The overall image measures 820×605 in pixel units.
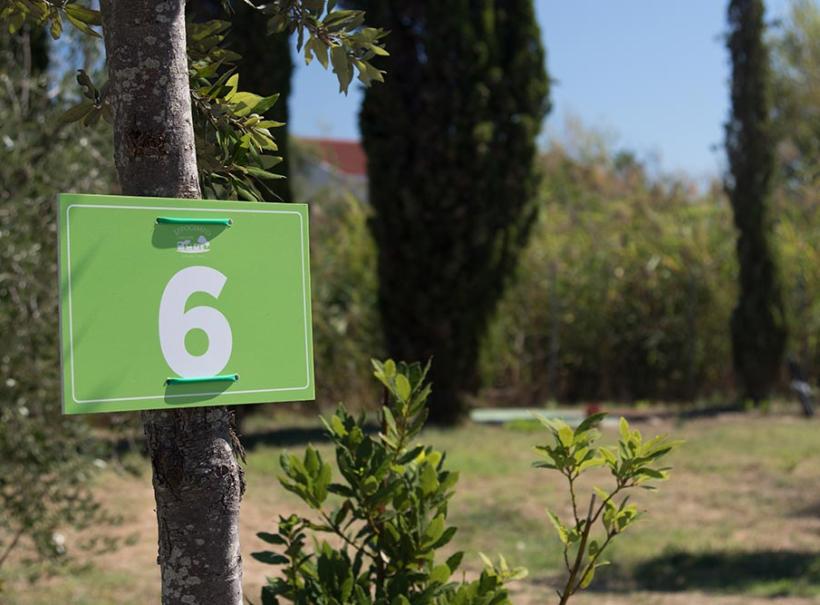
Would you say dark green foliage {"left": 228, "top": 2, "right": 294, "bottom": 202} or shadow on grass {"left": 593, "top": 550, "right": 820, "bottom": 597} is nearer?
shadow on grass {"left": 593, "top": 550, "right": 820, "bottom": 597}

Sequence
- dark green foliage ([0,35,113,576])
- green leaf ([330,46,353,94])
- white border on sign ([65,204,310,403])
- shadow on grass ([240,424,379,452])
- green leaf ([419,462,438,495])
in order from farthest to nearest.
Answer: shadow on grass ([240,424,379,452])
dark green foliage ([0,35,113,576])
green leaf ([419,462,438,495])
green leaf ([330,46,353,94])
white border on sign ([65,204,310,403])

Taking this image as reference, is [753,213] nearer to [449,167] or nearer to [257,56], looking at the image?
[449,167]

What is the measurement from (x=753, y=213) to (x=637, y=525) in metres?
6.13

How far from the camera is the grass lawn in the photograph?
15.1 ft

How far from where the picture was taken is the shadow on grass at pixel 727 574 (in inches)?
181

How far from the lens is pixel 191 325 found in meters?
1.63

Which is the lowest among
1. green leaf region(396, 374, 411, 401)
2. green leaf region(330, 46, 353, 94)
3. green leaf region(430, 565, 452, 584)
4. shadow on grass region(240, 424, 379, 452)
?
shadow on grass region(240, 424, 379, 452)

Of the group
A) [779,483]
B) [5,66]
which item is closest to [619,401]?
[779,483]

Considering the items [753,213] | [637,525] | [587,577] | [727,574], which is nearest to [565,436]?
[587,577]

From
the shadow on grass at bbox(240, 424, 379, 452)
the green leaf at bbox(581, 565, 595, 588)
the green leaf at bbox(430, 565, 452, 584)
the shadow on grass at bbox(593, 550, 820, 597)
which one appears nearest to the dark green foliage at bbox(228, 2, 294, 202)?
the shadow on grass at bbox(240, 424, 379, 452)

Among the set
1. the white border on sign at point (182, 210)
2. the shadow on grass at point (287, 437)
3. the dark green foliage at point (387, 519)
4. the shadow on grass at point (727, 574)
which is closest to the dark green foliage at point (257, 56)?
the shadow on grass at point (287, 437)

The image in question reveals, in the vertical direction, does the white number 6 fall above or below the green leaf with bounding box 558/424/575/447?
above

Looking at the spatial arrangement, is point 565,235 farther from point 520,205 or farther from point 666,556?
point 666,556

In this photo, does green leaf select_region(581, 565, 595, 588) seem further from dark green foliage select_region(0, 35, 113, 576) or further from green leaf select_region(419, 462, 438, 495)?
dark green foliage select_region(0, 35, 113, 576)
